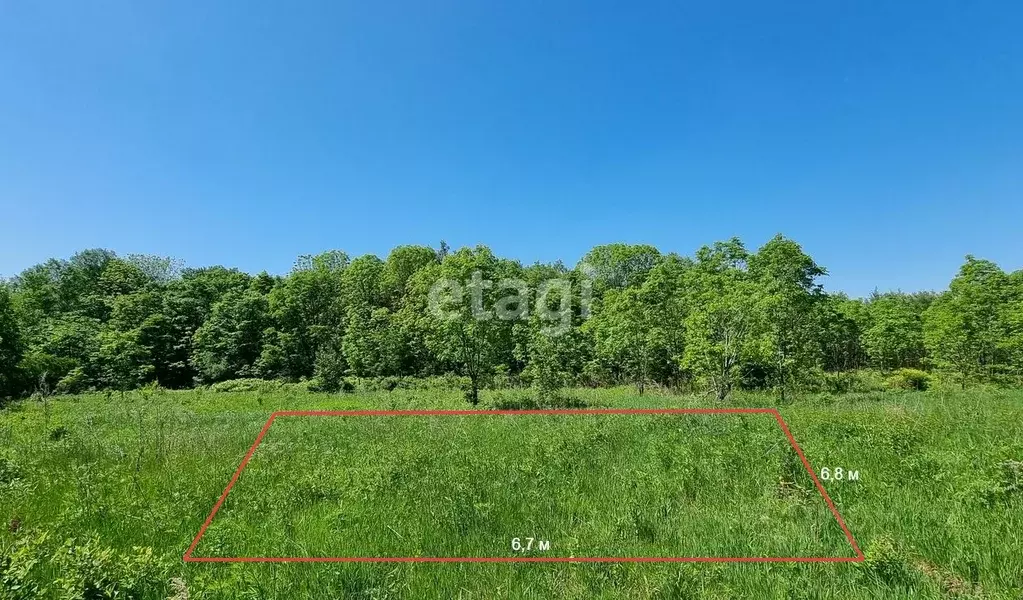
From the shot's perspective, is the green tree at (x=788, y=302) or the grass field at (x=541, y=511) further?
the green tree at (x=788, y=302)

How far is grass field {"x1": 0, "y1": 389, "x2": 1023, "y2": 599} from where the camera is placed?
415 cm

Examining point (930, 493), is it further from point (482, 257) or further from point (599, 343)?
point (599, 343)

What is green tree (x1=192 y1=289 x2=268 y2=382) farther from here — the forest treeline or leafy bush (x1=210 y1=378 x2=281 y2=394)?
leafy bush (x1=210 y1=378 x2=281 y2=394)

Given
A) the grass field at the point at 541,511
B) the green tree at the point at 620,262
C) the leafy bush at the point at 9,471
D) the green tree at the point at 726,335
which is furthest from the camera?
the green tree at the point at 620,262

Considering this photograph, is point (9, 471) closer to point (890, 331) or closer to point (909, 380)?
point (909, 380)

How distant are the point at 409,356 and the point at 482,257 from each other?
82.8ft

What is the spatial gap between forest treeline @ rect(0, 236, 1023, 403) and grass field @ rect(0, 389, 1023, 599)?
10.9m

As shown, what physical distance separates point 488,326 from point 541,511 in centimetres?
1559

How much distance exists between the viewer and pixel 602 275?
52250mm

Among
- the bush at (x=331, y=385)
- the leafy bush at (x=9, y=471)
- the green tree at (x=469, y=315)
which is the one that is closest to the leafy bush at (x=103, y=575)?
the leafy bush at (x=9, y=471)

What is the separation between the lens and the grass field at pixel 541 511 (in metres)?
4.15

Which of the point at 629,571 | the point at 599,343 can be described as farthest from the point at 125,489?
the point at 599,343

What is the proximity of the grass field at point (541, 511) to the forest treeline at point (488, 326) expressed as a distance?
10.9m

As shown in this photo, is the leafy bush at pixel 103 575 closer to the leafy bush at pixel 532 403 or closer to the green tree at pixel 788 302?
the leafy bush at pixel 532 403
